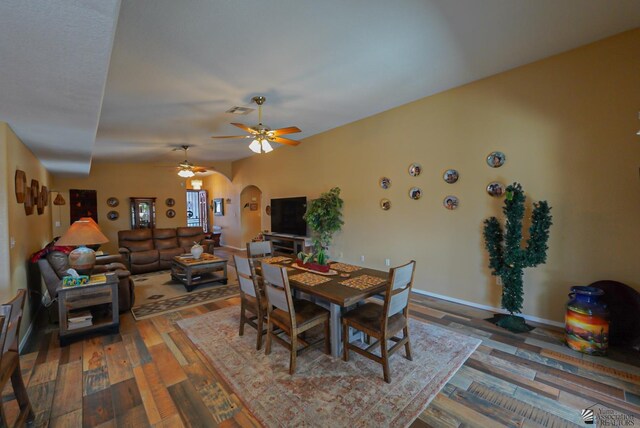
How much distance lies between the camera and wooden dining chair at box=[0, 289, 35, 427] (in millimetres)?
1519

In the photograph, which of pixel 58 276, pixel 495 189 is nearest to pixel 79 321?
pixel 58 276

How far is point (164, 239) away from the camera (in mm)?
6770

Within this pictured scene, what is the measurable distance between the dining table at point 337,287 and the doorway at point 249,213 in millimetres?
6652

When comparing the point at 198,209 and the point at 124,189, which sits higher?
the point at 124,189

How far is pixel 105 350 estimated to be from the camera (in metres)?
2.84

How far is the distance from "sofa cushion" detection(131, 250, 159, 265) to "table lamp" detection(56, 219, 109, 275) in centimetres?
279

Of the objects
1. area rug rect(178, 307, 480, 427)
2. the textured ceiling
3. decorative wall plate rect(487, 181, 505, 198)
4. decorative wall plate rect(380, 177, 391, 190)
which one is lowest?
area rug rect(178, 307, 480, 427)

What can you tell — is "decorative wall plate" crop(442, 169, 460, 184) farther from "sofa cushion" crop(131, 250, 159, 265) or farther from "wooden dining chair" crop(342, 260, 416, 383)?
"sofa cushion" crop(131, 250, 159, 265)

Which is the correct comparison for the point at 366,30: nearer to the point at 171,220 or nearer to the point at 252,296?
the point at 252,296

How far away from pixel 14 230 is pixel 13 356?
202 centimetres

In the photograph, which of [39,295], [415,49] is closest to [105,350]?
[39,295]

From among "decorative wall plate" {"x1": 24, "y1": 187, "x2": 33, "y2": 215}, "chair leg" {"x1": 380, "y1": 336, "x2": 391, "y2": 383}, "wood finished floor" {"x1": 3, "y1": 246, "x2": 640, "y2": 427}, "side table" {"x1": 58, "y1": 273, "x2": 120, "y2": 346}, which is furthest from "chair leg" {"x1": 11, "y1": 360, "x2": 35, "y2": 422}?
"decorative wall plate" {"x1": 24, "y1": 187, "x2": 33, "y2": 215}

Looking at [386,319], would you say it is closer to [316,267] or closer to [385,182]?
[316,267]

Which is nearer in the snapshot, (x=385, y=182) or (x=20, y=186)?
(x=20, y=186)
